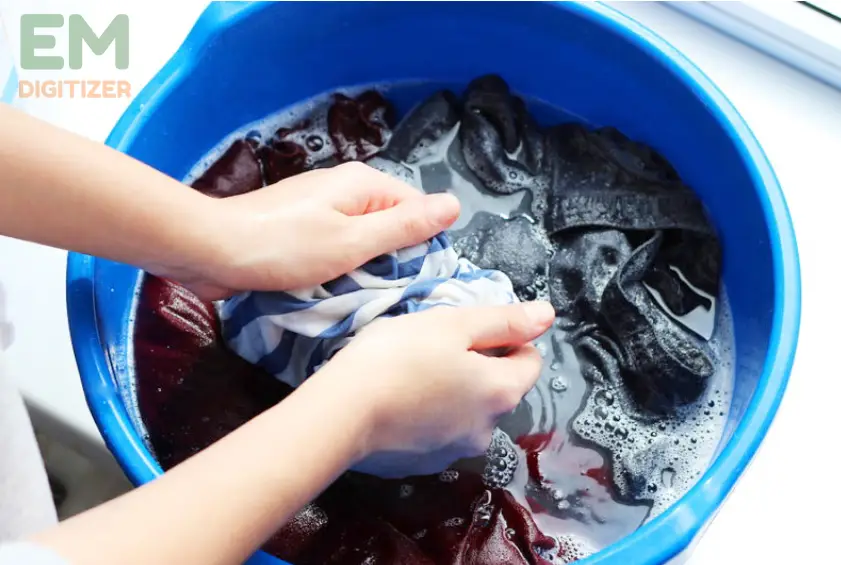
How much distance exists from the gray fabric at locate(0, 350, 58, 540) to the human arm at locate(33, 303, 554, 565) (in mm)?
157

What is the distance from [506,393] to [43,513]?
1.13 feet

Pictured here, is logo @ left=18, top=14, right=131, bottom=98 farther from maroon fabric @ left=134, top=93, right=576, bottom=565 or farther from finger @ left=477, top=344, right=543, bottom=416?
finger @ left=477, top=344, right=543, bottom=416

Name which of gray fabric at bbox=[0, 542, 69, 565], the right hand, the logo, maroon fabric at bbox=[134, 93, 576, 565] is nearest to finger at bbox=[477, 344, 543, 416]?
the right hand

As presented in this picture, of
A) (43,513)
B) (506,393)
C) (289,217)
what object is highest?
(289,217)

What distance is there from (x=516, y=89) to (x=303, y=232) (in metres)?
0.41

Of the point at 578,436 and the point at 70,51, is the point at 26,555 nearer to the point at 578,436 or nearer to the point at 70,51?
Result: the point at 578,436

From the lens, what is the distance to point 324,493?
67 centimetres

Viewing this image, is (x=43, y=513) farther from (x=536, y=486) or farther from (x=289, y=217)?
(x=536, y=486)

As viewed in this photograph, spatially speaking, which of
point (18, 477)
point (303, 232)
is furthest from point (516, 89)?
point (18, 477)

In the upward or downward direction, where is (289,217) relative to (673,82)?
downward

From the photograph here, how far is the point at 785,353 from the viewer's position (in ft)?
1.91

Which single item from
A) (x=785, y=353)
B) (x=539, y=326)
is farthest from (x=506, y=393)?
(x=785, y=353)

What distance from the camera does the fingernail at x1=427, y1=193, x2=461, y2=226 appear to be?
66 cm

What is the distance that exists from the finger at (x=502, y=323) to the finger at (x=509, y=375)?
0.05ft
